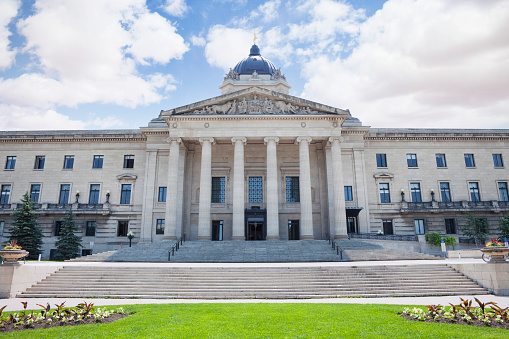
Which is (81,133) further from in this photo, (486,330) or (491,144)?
(491,144)

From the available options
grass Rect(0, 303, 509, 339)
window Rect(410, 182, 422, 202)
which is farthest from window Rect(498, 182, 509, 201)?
grass Rect(0, 303, 509, 339)

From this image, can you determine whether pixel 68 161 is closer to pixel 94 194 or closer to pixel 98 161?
pixel 98 161

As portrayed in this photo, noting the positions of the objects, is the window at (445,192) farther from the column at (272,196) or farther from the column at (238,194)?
the column at (238,194)

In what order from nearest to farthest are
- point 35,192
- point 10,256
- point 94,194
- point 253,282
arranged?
1. point 10,256
2. point 253,282
3. point 94,194
4. point 35,192

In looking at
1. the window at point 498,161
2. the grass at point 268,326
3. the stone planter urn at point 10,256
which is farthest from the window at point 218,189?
the window at point 498,161

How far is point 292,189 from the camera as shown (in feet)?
133

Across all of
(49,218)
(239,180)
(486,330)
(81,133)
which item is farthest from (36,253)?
(486,330)

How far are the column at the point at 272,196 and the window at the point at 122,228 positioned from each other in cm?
1778

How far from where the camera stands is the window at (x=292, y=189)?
40.4 metres

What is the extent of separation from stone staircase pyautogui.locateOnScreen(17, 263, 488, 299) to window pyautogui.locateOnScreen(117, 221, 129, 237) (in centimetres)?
1910

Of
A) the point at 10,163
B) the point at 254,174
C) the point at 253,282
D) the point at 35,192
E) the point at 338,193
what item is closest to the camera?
the point at 253,282

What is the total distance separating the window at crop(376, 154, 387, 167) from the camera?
42219 millimetres

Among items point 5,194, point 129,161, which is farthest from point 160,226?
point 5,194

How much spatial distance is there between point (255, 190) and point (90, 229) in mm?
20196
